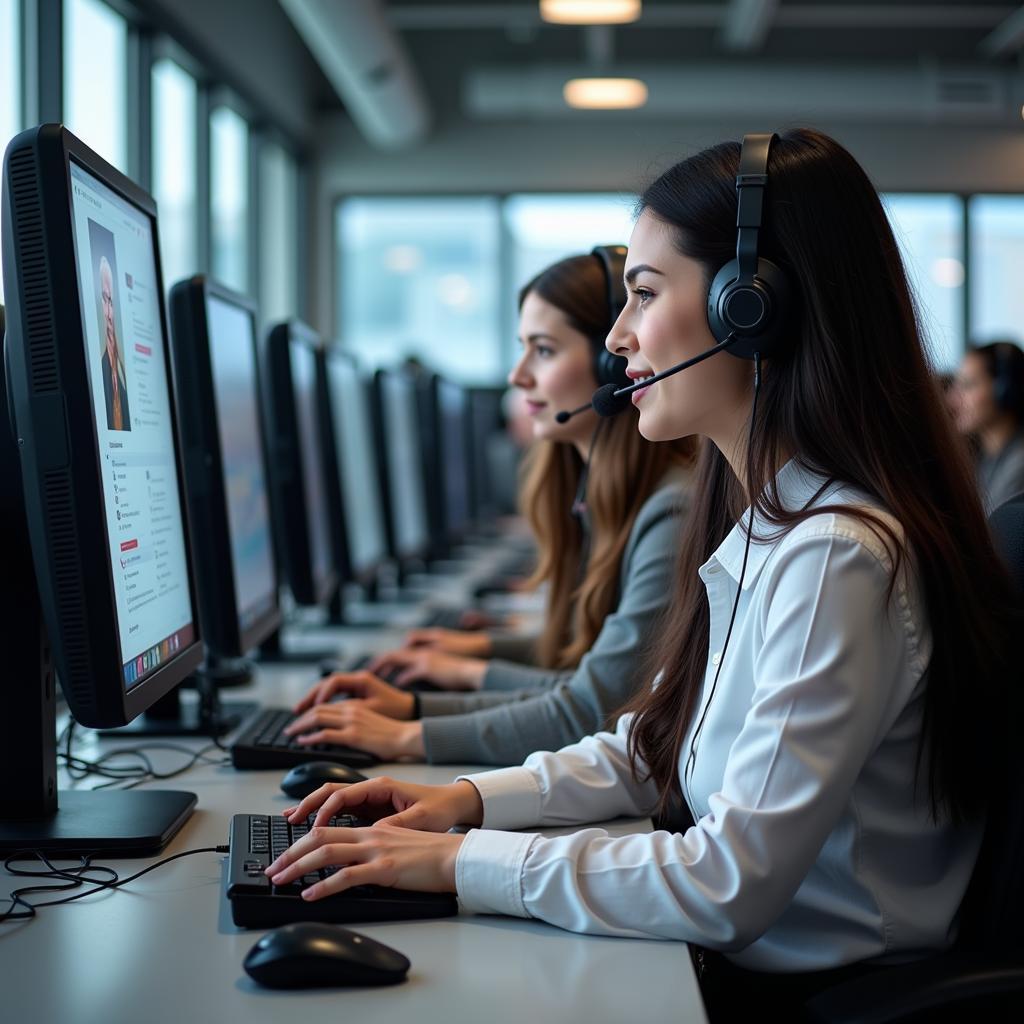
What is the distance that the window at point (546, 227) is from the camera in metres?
7.41

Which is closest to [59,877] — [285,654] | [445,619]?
[285,654]

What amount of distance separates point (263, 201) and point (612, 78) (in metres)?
2.24

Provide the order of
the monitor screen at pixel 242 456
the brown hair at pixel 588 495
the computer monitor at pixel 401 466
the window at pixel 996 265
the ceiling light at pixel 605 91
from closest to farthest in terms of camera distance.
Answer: the monitor screen at pixel 242 456 < the brown hair at pixel 588 495 < the computer monitor at pixel 401 466 < the ceiling light at pixel 605 91 < the window at pixel 996 265

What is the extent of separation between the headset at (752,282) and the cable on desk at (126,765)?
78 cm

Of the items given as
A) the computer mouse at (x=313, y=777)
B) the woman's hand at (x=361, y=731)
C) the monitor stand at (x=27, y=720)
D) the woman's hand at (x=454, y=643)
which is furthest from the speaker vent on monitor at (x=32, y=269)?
the woman's hand at (x=454, y=643)

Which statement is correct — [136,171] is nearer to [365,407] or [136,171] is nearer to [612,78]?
[365,407]

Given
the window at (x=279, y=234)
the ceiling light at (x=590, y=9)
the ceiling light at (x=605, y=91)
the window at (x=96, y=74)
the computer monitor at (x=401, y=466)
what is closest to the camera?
the computer monitor at (x=401, y=466)

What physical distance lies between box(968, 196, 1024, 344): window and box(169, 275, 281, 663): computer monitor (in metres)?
6.58

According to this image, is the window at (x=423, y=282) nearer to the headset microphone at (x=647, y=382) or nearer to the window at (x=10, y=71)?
the window at (x=10, y=71)

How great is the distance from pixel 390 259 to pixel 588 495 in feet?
20.0

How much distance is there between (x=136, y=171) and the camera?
14.2 feet

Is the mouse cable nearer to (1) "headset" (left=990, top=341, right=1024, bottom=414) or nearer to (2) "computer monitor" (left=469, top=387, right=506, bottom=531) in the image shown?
(2) "computer monitor" (left=469, top=387, right=506, bottom=531)

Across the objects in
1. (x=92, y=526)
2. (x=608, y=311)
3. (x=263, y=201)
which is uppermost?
(x=263, y=201)

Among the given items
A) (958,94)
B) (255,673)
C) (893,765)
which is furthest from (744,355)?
(958,94)
